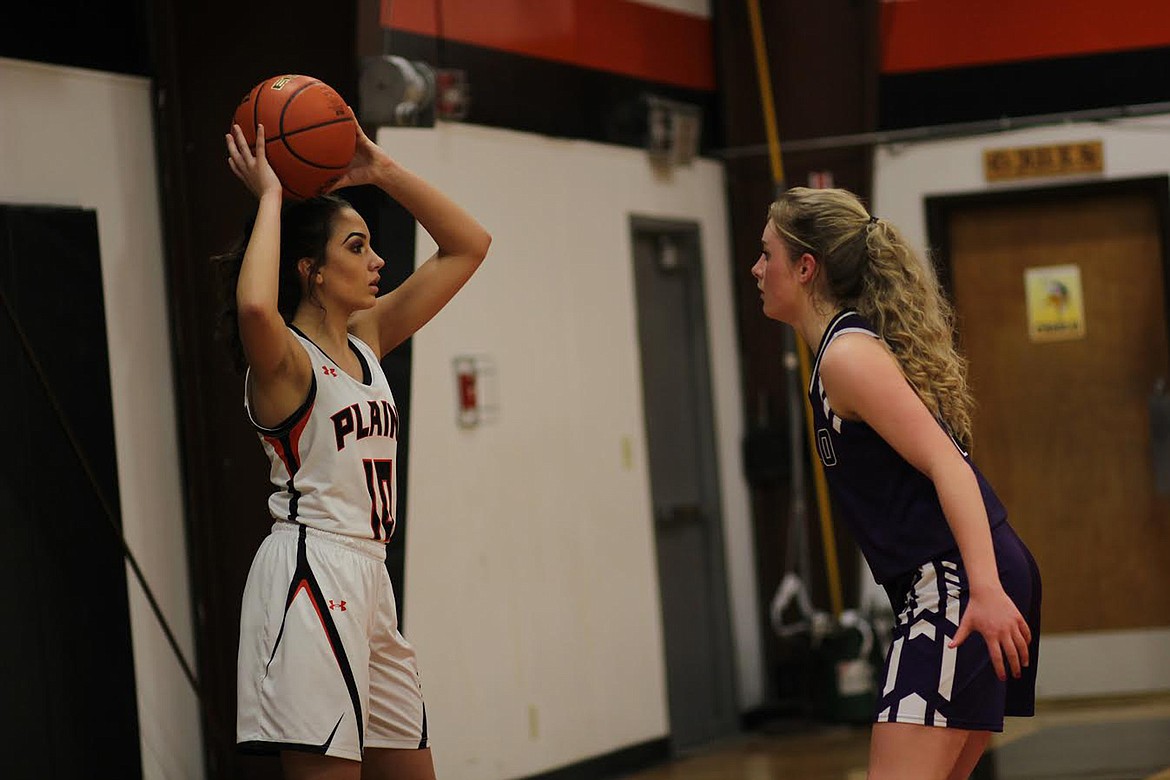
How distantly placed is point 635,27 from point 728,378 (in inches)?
65.1

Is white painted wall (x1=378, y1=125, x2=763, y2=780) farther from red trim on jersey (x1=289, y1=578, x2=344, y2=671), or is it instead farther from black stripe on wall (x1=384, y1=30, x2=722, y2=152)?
red trim on jersey (x1=289, y1=578, x2=344, y2=671)

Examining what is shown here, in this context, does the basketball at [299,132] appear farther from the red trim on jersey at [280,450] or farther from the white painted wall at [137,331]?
the white painted wall at [137,331]

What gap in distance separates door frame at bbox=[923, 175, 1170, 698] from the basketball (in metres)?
4.61

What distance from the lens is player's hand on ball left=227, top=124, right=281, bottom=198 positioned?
2.90 meters

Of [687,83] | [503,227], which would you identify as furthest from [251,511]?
[687,83]

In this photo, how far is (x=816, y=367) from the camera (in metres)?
2.73

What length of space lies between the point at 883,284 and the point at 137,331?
7.85 feet

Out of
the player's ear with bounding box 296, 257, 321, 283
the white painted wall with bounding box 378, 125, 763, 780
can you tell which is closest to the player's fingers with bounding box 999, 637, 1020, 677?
the player's ear with bounding box 296, 257, 321, 283

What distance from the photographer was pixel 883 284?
Result: 2795mm

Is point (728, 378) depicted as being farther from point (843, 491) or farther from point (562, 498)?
point (843, 491)

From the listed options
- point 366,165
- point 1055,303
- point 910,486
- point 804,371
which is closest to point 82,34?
point 366,165

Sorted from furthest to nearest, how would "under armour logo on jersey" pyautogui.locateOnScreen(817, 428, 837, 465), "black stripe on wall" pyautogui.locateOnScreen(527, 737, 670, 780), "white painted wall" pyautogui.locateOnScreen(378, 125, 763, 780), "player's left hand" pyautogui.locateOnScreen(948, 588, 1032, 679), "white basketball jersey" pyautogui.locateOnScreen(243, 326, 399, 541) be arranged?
"black stripe on wall" pyautogui.locateOnScreen(527, 737, 670, 780) → "white painted wall" pyautogui.locateOnScreen(378, 125, 763, 780) → "white basketball jersey" pyautogui.locateOnScreen(243, 326, 399, 541) → "under armour logo on jersey" pyautogui.locateOnScreen(817, 428, 837, 465) → "player's left hand" pyautogui.locateOnScreen(948, 588, 1032, 679)

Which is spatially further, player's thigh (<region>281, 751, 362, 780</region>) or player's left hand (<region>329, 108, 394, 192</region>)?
player's left hand (<region>329, 108, 394, 192</region>)

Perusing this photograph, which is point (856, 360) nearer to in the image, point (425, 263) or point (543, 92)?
point (425, 263)
